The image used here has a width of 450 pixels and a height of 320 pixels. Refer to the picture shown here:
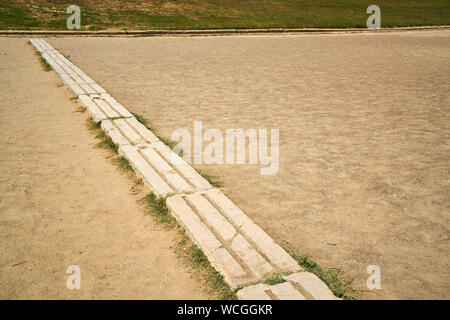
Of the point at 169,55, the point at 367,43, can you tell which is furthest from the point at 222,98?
the point at 367,43

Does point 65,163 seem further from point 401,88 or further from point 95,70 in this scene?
point 401,88

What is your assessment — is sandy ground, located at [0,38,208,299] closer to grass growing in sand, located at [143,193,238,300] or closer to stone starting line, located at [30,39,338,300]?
grass growing in sand, located at [143,193,238,300]

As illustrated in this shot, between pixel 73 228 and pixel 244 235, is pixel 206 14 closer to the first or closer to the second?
pixel 73 228

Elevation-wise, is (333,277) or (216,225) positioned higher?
(216,225)

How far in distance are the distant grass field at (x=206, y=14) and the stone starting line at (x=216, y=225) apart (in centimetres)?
1242

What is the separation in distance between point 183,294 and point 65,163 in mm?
2100

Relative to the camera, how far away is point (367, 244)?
2373 mm

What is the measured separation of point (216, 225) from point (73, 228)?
1.03m

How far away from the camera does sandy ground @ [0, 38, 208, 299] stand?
2.00 m

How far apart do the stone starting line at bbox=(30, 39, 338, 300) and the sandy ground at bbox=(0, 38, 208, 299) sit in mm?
201

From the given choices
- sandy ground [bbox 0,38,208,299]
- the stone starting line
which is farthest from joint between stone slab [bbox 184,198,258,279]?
sandy ground [bbox 0,38,208,299]

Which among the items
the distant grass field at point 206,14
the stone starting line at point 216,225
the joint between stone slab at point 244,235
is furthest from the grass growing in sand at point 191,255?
the distant grass field at point 206,14

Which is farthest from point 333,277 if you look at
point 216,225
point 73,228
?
point 73,228

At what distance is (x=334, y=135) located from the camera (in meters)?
4.23
